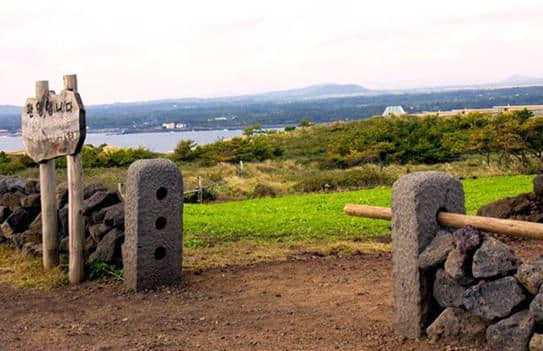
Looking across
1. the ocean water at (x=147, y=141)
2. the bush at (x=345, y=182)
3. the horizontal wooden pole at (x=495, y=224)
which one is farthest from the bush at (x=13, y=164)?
the horizontal wooden pole at (x=495, y=224)

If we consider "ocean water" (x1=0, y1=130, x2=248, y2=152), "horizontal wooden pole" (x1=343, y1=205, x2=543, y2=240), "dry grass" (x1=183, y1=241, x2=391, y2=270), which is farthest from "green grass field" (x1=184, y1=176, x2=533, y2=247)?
"ocean water" (x1=0, y1=130, x2=248, y2=152)

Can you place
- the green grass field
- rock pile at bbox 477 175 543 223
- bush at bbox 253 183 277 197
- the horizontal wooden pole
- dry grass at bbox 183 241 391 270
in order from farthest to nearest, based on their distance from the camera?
bush at bbox 253 183 277 197, the green grass field, rock pile at bbox 477 175 543 223, dry grass at bbox 183 241 391 270, the horizontal wooden pole

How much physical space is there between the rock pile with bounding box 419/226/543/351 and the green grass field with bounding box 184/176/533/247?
22.2ft

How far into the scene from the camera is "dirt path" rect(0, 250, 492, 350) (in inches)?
280

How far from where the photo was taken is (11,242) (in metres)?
12.4

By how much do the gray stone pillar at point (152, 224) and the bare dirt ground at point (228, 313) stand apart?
26 cm

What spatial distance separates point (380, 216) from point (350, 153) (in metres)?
33.1

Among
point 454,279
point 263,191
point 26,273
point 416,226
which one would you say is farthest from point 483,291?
point 263,191

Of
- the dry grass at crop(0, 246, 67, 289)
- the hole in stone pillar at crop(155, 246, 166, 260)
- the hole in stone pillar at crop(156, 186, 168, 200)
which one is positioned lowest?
the dry grass at crop(0, 246, 67, 289)

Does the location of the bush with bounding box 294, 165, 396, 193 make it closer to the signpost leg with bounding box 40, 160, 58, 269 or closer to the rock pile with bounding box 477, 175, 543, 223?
the rock pile with bounding box 477, 175, 543, 223

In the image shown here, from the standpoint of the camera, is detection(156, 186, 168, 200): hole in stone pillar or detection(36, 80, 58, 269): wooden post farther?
detection(36, 80, 58, 269): wooden post

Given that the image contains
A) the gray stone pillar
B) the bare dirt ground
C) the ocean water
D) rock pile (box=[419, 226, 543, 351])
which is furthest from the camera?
the ocean water

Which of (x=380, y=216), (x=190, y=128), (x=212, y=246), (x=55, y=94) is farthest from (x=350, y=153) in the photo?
(x=190, y=128)

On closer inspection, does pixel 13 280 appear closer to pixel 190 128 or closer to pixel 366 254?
pixel 366 254
